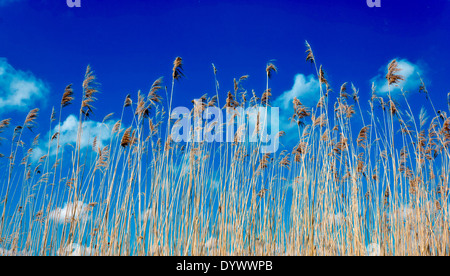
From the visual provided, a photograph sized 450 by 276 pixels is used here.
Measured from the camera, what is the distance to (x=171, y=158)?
12.8 feet

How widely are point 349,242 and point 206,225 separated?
153 cm

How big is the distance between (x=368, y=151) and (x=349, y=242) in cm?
128

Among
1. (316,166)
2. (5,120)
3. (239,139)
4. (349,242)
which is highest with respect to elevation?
(5,120)

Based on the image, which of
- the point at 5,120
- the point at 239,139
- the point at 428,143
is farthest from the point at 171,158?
the point at 428,143
